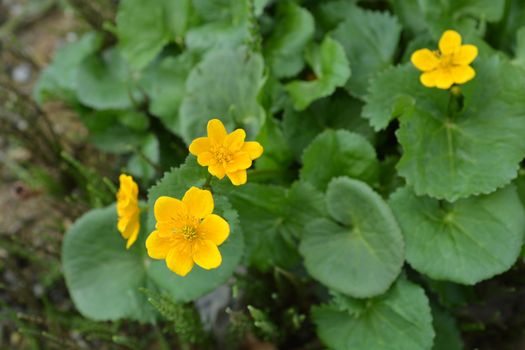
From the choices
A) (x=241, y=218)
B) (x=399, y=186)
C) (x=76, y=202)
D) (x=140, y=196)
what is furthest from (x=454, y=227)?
(x=76, y=202)

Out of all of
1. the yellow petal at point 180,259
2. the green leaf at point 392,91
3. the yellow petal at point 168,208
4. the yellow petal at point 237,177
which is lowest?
the yellow petal at point 180,259

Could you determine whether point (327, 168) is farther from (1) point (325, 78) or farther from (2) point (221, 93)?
(2) point (221, 93)

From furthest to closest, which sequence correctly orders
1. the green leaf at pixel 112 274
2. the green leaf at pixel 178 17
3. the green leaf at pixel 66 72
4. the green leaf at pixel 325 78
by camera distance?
the green leaf at pixel 66 72, the green leaf at pixel 178 17, the green leaf at pixel 325 78, the green leaf at pixel 112 274

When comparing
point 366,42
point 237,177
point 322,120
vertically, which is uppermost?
point 237,177

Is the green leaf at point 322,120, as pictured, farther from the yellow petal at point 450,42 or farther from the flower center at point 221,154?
the flower center at point 221,154

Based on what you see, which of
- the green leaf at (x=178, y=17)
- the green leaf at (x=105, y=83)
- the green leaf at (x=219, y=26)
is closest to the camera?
the green leaf at (x=219, y=26)

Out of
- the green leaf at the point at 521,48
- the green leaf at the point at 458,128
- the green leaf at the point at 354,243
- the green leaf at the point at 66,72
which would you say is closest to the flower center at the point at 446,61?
the green leaf at the point at 458,128

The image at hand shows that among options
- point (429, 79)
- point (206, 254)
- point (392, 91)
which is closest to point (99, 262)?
point (206, 254)
